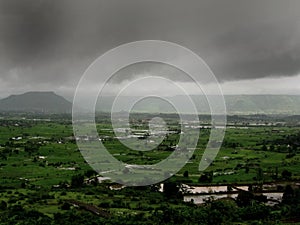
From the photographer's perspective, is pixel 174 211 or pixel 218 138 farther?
pixel 218 138

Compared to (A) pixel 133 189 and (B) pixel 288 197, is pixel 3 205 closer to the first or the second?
(A) pixel 133 189

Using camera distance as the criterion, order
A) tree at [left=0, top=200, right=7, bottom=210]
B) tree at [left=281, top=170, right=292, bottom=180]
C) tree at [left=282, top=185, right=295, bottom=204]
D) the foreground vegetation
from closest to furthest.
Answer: the foreground vegetation
tree at [left=0, top=200, right=7, bottom=210]
tree at [left=282, top=185, right=295, bottom=204]
tree at [left=281, top=170, right=292, bottom=180]

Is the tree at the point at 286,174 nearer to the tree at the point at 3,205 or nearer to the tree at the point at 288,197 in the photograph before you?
the tree at the point at 288,197

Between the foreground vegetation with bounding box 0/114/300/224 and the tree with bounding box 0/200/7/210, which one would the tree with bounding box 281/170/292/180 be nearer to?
the foreground vegetation with bounding box 0/114/300/224

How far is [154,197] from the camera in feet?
96.1

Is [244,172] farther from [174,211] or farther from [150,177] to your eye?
[174,211]

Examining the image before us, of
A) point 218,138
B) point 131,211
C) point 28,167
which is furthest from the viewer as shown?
point 218,138

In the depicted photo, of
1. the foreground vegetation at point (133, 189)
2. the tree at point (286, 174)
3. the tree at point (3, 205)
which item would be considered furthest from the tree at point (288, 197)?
the tree at point (3, 205)

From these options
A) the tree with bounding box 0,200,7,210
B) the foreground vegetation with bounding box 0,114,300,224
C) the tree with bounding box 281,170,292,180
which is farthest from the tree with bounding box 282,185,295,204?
the tree with bounding box 0,200,7,210

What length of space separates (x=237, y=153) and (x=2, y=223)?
134ft

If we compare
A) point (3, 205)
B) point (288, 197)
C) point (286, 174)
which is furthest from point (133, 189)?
point (286, 174)

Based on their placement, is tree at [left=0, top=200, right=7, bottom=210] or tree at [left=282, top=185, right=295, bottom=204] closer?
tree at [left=0, top=200, right=7, bottom=210]

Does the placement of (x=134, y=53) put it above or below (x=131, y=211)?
above

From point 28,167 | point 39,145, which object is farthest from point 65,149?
point 28,167
